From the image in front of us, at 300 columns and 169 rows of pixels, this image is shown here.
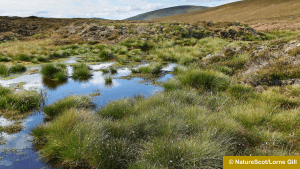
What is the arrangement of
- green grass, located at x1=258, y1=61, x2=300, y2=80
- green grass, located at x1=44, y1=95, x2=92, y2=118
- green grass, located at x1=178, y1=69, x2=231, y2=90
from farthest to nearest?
green grass, located at x1=178, y1=69, x2=231, y2=90, green grass, located at x1=258, y1=61, x2=300, y2=80, green grass, located at x1=44, y1=95, x2=92, y2=118

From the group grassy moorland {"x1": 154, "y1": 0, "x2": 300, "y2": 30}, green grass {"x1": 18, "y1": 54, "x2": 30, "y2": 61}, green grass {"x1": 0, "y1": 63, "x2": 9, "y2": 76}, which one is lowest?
green grass {"x1": 0, "y1": 63, "x2": 9, "y2": 76}

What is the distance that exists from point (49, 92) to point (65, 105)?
2001 millimetres

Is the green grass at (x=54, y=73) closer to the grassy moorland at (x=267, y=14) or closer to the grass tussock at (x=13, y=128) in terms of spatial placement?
the grass tussock at (x=13, y=128)

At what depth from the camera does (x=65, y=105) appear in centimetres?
472

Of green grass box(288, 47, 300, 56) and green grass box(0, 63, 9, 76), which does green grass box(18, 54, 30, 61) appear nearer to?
green grass box(0, 63, 9, 76)

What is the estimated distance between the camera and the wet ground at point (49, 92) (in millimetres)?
3089

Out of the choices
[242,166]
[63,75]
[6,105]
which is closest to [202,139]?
[242,166]

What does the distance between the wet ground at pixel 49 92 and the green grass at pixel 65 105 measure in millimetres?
261

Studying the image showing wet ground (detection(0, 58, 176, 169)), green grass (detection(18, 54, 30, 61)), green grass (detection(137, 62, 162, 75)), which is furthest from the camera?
green grass (detection(18, 54, 30, 61))

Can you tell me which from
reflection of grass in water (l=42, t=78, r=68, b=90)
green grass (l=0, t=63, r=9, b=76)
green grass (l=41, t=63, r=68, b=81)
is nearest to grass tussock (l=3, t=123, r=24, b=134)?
reflection of grass in water (l=42, t=78, r=68, b=90)

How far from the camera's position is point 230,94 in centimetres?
553

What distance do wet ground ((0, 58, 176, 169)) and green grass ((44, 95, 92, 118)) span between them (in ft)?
0.86

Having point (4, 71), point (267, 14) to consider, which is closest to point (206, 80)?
point (4, 71)

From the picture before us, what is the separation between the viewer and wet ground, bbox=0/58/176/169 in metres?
3.09
